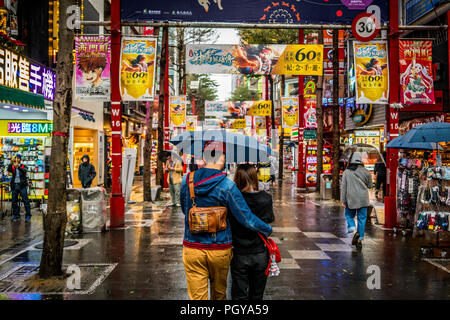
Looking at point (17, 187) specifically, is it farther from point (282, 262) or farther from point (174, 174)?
point (282, 262)

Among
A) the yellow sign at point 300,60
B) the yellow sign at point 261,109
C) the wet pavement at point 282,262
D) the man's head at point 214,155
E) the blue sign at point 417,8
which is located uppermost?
the blue sign at point 417,8

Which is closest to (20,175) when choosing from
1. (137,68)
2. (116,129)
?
(116,129)

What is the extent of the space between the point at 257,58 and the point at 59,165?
354 inches

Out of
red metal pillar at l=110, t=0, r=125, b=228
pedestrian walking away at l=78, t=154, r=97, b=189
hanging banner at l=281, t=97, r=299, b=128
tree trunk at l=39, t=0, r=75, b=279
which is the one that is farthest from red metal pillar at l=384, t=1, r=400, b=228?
hanging banner at l=281, t=97, r=299, b=128

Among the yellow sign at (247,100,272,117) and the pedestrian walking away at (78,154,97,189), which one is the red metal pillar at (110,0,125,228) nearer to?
the pedestrian walking away at (78,154,97,189)

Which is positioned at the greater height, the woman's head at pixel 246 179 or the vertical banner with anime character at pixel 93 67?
the vertical banner with anime character at pixel 93 67

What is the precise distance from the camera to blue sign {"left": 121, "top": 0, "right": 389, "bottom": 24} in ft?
35.3

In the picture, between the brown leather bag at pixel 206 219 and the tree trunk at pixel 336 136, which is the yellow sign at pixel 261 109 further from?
the brown leather bag at pixel 206 219

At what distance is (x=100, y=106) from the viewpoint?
22.4m

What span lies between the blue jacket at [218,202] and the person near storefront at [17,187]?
9.89 metres

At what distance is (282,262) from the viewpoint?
284 inches

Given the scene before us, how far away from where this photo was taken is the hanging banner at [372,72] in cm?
1069

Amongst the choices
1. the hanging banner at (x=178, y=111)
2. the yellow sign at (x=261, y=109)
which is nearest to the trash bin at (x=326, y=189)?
the hanging banner at (x=178, y=111)

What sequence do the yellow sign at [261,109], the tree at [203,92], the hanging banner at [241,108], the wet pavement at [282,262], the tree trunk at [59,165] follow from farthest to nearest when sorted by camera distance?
the tree at [203,92], the hanging banner at [241,108], the yellow sign at [261,109], the tree trunk at [59,165], the wet pavement at [282,262]
